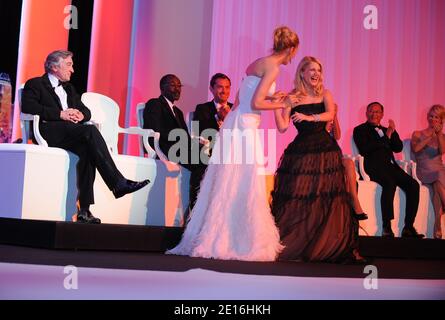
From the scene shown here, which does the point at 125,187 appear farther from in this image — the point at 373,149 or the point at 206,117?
the point at 373,149

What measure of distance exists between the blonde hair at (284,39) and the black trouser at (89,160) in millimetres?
1346

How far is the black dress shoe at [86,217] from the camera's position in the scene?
187 inches

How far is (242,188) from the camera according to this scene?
454 centimetres

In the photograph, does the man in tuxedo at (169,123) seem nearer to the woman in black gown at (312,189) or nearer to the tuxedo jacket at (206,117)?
the tuxedo jacket at (206,117)

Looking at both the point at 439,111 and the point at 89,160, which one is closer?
the point at 89,160

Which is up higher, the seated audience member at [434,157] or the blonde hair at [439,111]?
the blonde hair at [439,111]

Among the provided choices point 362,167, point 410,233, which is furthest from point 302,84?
point 410,233

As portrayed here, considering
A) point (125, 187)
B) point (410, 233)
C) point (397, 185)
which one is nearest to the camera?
point (125, 187)

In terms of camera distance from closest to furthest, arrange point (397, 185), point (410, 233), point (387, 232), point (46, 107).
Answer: point (46, 107) < point (387, 232) < point (410, 233) < point (397, 185)

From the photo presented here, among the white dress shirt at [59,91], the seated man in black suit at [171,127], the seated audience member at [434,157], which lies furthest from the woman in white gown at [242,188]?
the seated audience member at [434,157]

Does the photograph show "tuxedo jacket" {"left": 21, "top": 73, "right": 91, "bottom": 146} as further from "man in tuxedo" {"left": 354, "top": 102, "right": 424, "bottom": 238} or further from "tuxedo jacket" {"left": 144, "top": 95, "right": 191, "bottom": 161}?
"man in tuxedo" {"left": 354, "top": 102, "right": 424, "bottom": 238}

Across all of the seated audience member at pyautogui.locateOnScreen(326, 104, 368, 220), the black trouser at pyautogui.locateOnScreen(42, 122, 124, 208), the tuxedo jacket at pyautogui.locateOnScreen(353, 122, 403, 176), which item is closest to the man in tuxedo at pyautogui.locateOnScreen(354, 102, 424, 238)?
the tuxedo jacket at pyautogui.locateOnScreen(353, 122, 403, 176)

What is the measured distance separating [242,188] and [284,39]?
100cm

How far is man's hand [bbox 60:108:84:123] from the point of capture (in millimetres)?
4859
